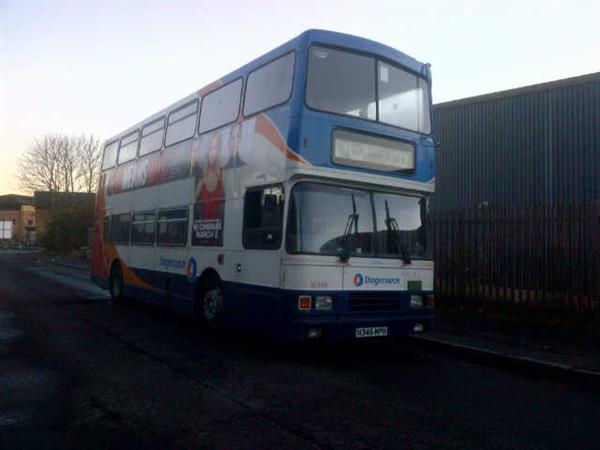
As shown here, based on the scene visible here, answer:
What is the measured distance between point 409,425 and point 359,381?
5.66ft

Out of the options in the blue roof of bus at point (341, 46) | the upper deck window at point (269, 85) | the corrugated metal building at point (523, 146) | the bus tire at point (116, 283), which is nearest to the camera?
the blue roof of bus at point (341, 46)

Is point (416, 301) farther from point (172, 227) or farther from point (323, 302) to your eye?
point (172, 227)

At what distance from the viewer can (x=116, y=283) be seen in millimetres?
14578

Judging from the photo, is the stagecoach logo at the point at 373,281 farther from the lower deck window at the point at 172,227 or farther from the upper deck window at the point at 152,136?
the upper deck window at the point at 152,136

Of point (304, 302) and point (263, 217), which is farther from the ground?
point (263, 217)

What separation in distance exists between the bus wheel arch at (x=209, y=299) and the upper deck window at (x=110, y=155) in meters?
6.63

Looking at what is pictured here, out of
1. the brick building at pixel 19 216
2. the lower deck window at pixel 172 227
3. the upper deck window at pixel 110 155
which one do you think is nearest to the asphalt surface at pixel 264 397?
the lower deck window at pixel 172 227

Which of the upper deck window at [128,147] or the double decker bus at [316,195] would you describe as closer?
the double decker bus at [316,195]

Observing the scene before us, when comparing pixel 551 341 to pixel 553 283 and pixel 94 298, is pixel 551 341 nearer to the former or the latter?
pixel 553 283

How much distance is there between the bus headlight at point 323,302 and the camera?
7.61 meters

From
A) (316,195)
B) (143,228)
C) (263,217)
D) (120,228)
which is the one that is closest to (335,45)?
(316,195)

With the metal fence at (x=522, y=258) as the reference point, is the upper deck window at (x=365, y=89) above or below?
above

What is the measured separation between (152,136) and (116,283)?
3984mm

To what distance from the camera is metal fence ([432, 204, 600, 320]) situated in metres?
10.2
